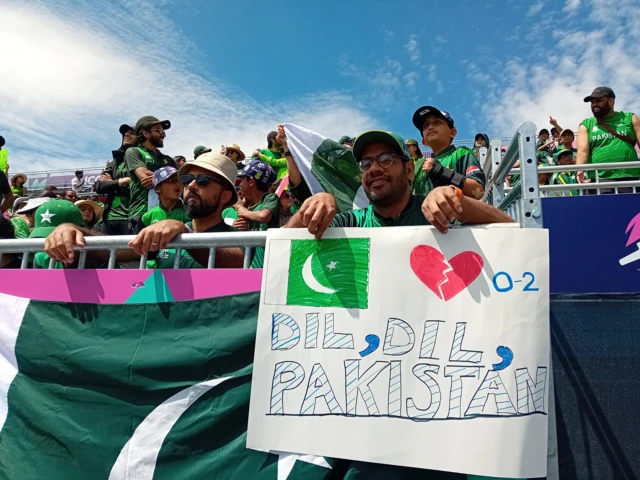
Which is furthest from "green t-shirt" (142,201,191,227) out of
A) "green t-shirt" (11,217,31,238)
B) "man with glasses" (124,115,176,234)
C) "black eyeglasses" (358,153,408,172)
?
"black eyeglasses" (358,153,408,172)

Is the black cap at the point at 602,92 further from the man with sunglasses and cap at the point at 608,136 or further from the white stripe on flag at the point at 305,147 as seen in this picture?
the white stripe on flag at the point at 305,147

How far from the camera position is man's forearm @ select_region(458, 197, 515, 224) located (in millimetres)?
1855

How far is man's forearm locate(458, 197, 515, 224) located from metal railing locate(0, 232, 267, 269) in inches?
34.5

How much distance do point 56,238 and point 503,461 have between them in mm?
2275

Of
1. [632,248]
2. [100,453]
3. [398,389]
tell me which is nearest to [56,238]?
[100,453]

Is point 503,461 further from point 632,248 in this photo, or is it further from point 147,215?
point 147,215

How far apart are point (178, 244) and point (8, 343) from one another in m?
1.07

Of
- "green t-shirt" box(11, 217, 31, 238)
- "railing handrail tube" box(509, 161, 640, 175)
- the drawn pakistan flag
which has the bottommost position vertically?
the drawn pakistan flag

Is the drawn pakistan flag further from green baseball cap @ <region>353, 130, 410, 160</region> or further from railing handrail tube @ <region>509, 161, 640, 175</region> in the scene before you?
railing handrail tube @ <region>509, 161, 640, 175</region>

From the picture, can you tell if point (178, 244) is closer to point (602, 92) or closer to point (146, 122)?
point (146, 122)

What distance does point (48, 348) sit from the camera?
2.29 m

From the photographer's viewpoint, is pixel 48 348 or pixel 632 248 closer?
pixel 48 348

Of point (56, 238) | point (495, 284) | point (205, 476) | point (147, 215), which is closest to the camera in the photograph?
point (495, 284)

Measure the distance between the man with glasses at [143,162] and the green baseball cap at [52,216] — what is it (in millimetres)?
1544
